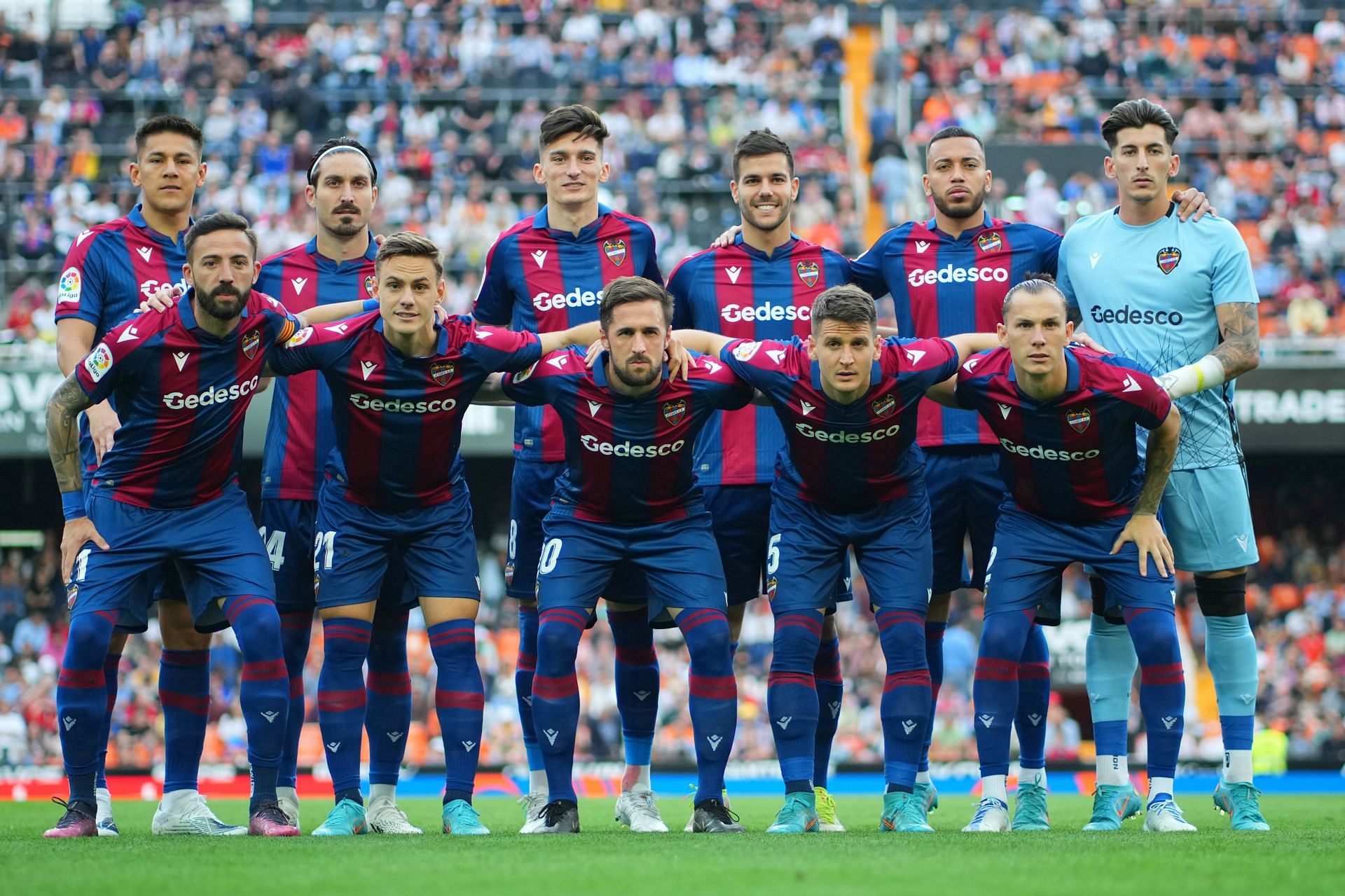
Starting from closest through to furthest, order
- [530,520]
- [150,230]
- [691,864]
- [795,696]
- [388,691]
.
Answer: [691,864], [795,696], [388,691], [150,230], [530,520]

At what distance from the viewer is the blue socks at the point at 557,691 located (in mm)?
6598

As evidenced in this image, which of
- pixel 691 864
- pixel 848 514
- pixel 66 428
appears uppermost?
pixel 66 428

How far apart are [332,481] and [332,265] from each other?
1288 millimetres

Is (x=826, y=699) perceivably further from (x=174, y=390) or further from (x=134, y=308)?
(x=134, y=308)

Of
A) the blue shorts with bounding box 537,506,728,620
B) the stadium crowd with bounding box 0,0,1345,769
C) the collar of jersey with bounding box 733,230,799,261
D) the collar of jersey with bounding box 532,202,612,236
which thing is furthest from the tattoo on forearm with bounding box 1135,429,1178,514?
the stadium crowd with bounding box 0,0,1345,769

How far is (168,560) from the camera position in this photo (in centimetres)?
690

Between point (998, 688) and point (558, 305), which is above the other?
point (558, 305)

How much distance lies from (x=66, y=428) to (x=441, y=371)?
165 centimetres

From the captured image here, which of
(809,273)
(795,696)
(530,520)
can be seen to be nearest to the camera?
(795,696)

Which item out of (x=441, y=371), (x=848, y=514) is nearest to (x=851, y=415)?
(x=848, y=514)

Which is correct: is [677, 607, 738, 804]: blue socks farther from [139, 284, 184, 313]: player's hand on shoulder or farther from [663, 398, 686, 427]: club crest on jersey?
[139, 284, 184, 313]: player's hand on shoulder

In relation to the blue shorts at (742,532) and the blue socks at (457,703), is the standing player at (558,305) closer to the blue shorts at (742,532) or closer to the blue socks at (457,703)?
the blue shorts at (742,532)

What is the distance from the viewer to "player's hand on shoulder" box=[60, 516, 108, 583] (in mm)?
6645

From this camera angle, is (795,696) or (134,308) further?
(134,308)
